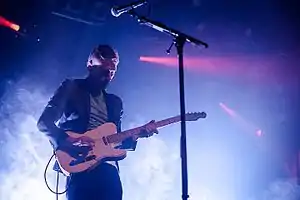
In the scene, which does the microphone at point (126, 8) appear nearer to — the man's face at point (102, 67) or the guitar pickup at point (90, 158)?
the man's face at point (102, 67)

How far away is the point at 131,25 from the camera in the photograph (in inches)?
209

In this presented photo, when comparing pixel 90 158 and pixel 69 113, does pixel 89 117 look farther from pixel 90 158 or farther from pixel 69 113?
pixel 90 158

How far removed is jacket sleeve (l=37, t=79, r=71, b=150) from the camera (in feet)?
10.0

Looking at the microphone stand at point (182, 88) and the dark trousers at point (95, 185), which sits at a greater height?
the microphone stand at point (182, 88)

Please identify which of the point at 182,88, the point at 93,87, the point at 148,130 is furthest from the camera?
the point at 148,130

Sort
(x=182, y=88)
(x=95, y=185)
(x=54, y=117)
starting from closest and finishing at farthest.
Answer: (x=182, y=88)
(x=95, y=185)
(x=54, y=117)

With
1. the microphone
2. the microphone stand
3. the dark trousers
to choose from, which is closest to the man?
the dark trousers

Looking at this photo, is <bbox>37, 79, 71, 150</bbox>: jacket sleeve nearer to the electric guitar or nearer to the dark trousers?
the electric guitar

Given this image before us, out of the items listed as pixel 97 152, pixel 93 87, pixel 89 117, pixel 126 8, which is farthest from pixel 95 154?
pixel 126 8

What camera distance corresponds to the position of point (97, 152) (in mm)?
3094

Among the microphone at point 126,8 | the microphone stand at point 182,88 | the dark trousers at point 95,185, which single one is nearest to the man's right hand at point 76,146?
the dark trousers at point 95,185

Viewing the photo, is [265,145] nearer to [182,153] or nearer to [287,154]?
[287,154]

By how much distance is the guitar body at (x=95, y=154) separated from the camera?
3016 millimetres

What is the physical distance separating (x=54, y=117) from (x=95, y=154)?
34 cm
